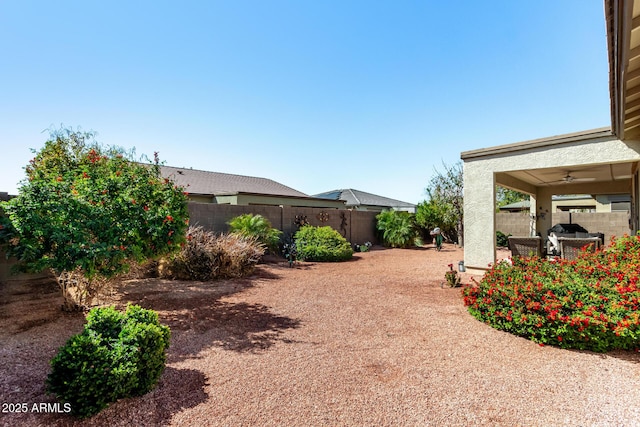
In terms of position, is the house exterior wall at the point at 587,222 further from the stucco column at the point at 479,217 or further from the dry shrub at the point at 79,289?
the dry shrub at the point at 79,289

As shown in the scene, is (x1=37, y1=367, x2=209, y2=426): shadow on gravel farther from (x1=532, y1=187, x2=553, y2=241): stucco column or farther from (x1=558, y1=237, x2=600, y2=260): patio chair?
(x1=532, y1=187, x2=553, y2=241): stucco column

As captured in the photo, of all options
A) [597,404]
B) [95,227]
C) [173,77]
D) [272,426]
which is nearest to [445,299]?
[597,404]

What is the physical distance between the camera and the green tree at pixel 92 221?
416cm

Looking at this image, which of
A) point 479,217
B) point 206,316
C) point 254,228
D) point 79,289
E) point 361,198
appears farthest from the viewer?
point 361,198

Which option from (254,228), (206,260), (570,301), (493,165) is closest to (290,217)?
(254,228)

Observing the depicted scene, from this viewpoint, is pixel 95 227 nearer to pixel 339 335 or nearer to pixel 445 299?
pixel 339 335

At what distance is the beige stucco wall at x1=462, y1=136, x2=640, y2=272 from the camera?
7012 mm

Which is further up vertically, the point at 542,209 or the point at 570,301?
the point at 542,209

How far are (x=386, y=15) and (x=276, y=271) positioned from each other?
8.42 metres

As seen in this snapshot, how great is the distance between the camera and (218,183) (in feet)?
70.3

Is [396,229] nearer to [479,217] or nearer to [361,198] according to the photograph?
[479,217]

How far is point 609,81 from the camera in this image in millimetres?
4133

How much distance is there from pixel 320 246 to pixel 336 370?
904 centimetres

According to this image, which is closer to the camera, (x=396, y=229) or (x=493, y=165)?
(x=493, y=165)
